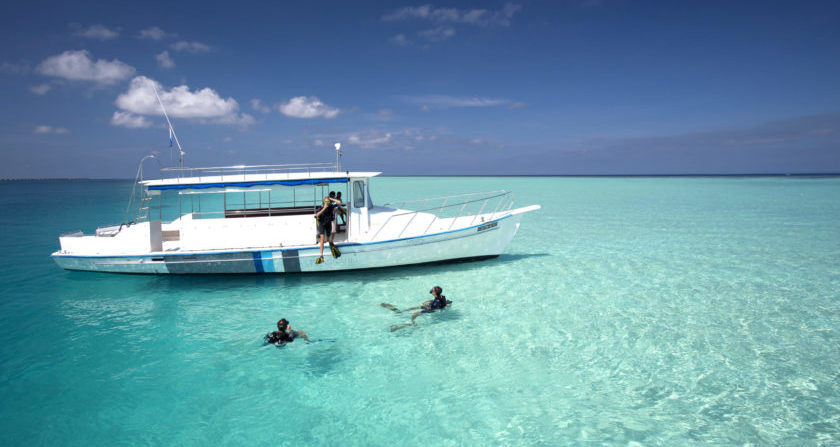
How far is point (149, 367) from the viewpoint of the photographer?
25.5 feet

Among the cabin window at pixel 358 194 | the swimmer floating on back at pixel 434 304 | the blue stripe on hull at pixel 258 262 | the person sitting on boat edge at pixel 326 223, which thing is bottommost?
the swimmer floating on back at pixel 434 304

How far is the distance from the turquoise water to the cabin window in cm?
237

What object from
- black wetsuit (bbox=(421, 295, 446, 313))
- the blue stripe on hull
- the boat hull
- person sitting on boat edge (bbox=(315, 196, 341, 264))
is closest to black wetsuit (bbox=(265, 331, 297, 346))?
black wetsuit (bbox=(421, 295, 446, 313))

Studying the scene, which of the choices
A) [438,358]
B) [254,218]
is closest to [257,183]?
[254,218]

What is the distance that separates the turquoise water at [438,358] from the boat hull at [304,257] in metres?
0.54

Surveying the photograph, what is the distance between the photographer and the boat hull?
41.7ft

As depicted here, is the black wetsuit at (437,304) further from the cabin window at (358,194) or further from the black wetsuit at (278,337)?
the cabin window at (358,194)

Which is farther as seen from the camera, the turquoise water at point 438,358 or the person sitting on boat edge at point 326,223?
the person sitting on boat edge at point 326,223

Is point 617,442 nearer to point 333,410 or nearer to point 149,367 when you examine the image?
point 333,410

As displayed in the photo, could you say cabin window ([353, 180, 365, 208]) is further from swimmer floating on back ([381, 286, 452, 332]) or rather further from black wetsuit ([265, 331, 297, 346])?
black wetsuit ([265, 331, 297, 346])

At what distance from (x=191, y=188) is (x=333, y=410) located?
9.92 m

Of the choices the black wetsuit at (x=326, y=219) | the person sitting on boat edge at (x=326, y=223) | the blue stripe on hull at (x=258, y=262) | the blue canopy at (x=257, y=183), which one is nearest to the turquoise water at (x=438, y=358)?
the blue stripe on hull at (x=258, y=262)

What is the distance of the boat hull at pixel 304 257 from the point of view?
12.7 m

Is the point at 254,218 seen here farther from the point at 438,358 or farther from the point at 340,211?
the point at 438,358
